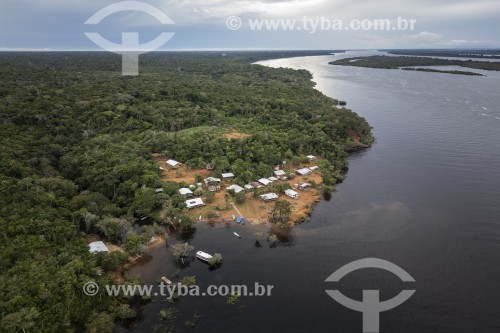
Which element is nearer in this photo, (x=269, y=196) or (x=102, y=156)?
(x=269, y=196)

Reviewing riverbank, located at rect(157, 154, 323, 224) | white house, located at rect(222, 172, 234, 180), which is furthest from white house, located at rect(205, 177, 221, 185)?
white house, located at rect(222, 172, 234, 180)

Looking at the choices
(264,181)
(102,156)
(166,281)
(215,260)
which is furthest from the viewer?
(102,156)

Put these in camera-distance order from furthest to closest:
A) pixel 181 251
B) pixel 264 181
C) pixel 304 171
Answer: pixel 304 171 → pixel 264 181 → pixel 181 251

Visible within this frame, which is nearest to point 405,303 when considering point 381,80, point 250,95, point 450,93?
point 250,95

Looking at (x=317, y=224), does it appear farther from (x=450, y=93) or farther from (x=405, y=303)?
(x=450, y=93)

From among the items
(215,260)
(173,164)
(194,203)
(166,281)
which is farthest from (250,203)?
(173,164)

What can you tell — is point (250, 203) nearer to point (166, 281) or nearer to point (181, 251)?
point (181, 251)
